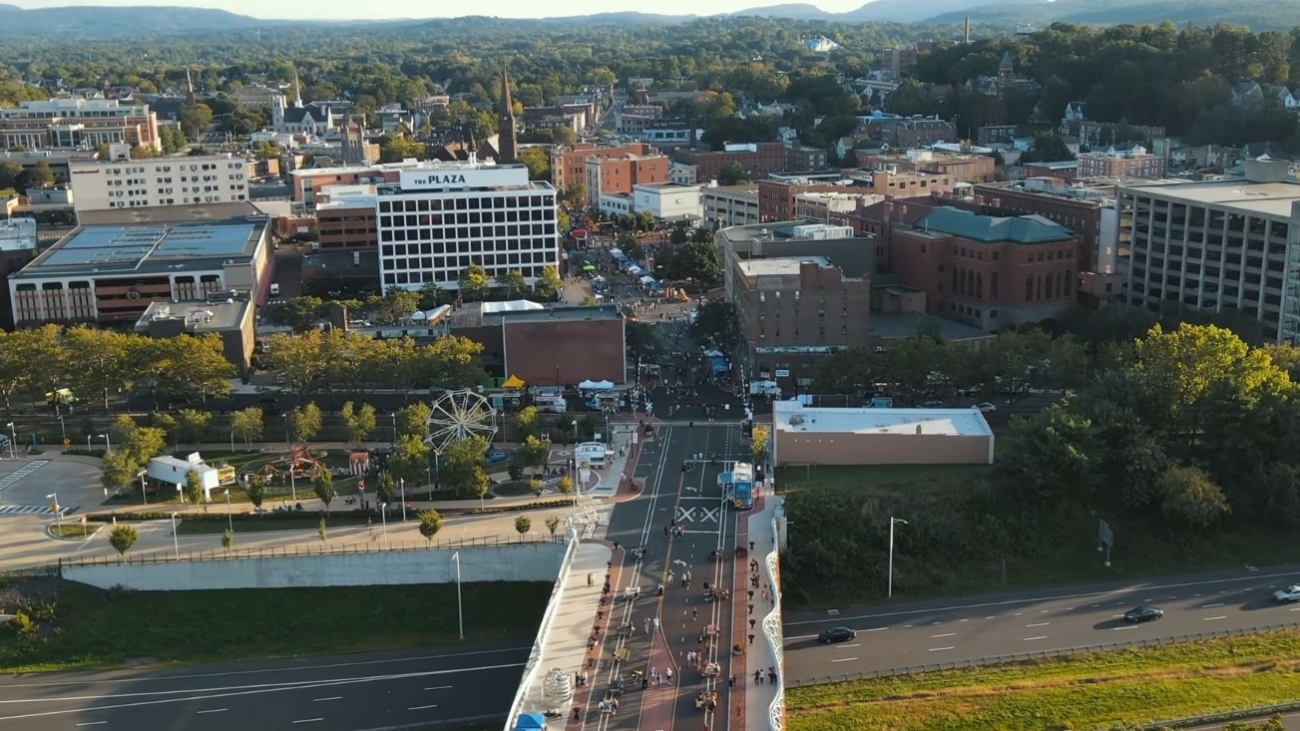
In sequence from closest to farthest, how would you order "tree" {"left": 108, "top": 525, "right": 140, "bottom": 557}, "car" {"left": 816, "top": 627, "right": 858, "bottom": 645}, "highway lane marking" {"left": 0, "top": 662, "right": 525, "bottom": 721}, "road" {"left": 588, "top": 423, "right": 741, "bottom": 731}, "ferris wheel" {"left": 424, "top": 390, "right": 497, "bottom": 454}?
"road" {"left": 588, "top": 423, "right": 741, "bottom": 731}
"highway lane marking" {"left": 0, "top": 662, "right": 525, "bottom": 721}
"car" {"left": 816, "top": 627, "right": 858, "bottom": 645}
"tree" {"left": 108, "top": 525, "right": 140, "bottom": 557}
"ferris wheel" {"left": 424, "top": 390, "right": 497, "bottom": 454}

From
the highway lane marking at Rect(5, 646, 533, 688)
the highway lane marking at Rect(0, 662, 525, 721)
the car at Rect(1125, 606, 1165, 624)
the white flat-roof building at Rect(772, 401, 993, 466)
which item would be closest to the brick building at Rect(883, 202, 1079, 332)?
the white flat-roof building at Rect(772, 401, 993, 466)

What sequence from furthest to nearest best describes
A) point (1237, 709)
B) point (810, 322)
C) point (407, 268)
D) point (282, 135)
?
1. point (282, 135)
2. point (407, 268)
3. point (810, 322)
4. point (1237, 709)

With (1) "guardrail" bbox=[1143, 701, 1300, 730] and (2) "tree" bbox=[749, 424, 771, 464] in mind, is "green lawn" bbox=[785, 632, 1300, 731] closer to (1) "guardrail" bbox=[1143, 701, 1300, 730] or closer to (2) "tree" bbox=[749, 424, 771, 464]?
(1) "guardrail" bbox=[1143, 701, 1300, 730]

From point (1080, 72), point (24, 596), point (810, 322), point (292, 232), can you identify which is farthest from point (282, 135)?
point (24, 596)

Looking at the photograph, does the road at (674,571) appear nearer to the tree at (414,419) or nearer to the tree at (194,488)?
the tree at (414,419)

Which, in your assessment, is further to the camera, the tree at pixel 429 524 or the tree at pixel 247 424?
the tree at pixel 247 424

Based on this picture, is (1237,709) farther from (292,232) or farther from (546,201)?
(292,232)

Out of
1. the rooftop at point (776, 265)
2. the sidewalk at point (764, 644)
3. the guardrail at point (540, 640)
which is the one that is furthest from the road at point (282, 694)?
the rooftop at point (776, 265)
